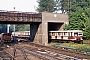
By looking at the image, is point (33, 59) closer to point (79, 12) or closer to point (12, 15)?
point (12, 15)

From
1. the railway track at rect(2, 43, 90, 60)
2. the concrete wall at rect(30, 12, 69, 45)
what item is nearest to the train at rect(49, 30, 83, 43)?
the concrete wall at rect(30, 12, 69, 45)

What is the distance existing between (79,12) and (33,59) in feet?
94.8

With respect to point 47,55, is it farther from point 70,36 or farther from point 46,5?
point 46,5

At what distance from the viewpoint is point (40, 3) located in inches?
3430

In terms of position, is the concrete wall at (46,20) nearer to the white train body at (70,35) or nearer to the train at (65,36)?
the train at (65,36)

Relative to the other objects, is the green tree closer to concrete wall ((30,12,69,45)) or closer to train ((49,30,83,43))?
concrete wall ((30,12,69,45))

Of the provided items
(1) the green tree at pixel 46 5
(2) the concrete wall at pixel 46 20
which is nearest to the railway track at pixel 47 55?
(2) the concrete wall at pixel 46 20

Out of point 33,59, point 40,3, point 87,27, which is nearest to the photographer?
point 33,59

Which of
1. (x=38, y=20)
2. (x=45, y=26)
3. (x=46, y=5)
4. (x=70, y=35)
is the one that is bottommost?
(x=70, y=35)

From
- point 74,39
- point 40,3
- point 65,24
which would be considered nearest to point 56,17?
point 65,24

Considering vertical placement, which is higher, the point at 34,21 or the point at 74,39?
the point at 34,21

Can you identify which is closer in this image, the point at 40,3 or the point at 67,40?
the point at 67,40

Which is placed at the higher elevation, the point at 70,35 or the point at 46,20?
the point at 46,20

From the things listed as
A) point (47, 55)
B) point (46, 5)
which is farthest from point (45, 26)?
point (46, 5)
